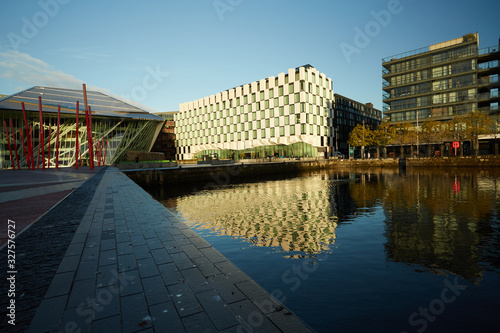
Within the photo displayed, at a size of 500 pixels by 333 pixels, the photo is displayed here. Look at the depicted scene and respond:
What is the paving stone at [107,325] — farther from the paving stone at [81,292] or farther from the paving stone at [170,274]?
the paving stone at [170,274]

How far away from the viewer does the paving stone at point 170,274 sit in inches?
147

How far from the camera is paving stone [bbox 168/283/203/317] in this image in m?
2.97

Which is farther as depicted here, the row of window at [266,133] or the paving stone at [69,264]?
the row of window at [266,133]

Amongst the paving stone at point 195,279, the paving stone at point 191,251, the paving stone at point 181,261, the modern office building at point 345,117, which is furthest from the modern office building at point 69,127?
the modern office building at point 345,117

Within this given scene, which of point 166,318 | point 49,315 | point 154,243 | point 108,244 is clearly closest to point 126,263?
point 154,243

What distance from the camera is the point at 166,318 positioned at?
2.81 m

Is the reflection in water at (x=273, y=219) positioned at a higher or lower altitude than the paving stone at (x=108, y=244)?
lower

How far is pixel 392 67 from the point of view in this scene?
64438mm

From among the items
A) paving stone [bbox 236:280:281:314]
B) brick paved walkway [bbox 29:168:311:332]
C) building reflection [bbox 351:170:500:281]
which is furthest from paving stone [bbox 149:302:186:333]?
building reflection [bbox 351:170:500:281]

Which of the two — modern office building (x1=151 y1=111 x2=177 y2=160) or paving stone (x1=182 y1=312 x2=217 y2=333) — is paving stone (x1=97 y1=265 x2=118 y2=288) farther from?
modern office building (x1=151 y1=111 x2=177 y2=160)

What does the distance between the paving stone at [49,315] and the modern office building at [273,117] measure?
178ft

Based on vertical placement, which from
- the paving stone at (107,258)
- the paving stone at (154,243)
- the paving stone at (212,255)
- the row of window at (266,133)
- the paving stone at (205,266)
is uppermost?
the row of window at (266,133)

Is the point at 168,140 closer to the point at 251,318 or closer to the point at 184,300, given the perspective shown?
the point at 184,300

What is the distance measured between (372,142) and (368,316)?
2557 inches
